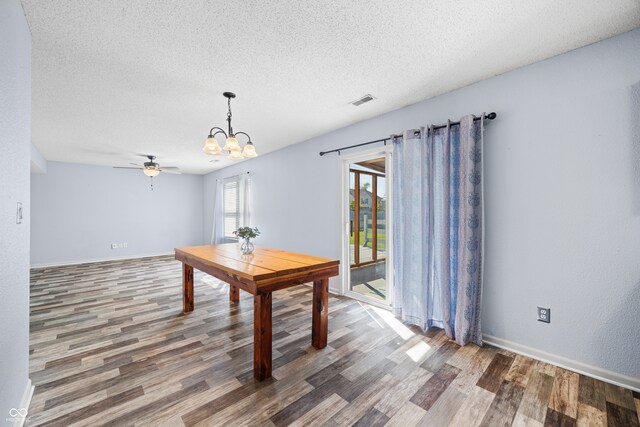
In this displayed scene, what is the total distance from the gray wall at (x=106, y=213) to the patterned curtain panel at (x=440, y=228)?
6875mm

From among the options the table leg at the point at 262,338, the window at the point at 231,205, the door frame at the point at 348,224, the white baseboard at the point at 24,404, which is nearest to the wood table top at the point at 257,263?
the table leg at the point at 262,338

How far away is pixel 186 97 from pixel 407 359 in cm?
334

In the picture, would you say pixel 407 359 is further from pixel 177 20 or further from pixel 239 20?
pixel 177 20

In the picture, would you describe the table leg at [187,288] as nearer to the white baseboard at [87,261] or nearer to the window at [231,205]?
the window at [231,205]

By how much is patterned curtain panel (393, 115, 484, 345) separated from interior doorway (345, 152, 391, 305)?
0.75 meters

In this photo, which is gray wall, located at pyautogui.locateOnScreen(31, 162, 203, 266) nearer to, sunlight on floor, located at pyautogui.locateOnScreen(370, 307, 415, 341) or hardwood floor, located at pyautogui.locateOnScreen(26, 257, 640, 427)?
hardwood floor, located at pyautogui.locateOnScreen(26, 257, 640, 427)

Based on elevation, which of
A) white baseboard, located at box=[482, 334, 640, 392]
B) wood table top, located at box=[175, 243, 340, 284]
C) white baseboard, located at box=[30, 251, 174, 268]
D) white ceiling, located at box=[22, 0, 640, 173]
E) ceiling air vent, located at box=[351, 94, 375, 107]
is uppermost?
ceiling air vent, located at box=[351, 94, 375, 107]

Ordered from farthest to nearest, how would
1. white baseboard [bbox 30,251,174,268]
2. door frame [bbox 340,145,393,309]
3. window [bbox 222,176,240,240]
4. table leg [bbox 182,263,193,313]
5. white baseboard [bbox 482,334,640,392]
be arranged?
window [bbox 222,176,240,240]
white baseboard [bbox 30,251,174,268]
door frame [bbox 340,145,393,309]
table leg [bbox 182,263,193,313]
white baseboard [bbox 482,334,640,392]

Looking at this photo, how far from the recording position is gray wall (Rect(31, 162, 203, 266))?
5.75 metres

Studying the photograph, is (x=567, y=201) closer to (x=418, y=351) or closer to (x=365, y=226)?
(x=418, y=351)

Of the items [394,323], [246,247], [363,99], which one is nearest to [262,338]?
[246,247]

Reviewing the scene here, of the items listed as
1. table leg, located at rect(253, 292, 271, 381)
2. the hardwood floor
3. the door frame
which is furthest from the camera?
the door frame

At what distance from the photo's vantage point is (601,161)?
1.85 meters

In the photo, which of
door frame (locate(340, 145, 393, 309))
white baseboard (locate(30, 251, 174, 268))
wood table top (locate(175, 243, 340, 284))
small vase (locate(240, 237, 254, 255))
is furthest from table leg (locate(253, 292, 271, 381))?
white baseboard (locate(30, 251, 174, 268))
